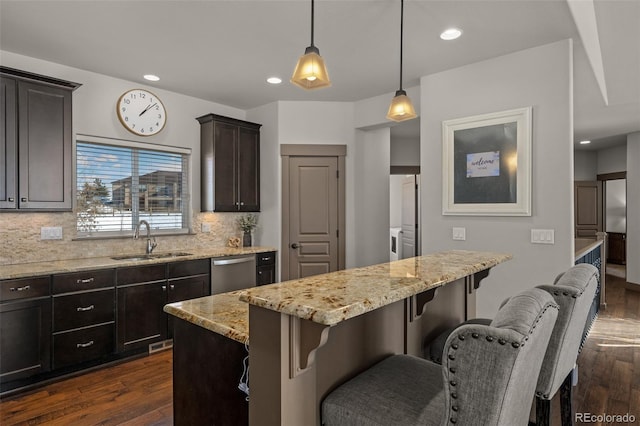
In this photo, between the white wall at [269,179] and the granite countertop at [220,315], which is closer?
the granite countertop at [220,315]

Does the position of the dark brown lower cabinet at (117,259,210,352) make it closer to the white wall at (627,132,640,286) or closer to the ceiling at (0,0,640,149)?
the ceiling at (0,0,640,149)

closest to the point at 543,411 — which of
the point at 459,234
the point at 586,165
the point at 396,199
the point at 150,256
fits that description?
the point at 459,234

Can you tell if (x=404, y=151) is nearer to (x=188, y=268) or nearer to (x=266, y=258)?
(x=266, y=258)

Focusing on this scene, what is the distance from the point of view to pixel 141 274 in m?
3.48

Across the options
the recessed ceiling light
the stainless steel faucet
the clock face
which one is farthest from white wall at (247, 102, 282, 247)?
the recessed ceiling light

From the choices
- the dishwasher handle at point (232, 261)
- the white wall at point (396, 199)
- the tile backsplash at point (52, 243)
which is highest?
the white wall at point (396, 199)

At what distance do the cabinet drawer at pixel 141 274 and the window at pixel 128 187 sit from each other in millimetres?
713

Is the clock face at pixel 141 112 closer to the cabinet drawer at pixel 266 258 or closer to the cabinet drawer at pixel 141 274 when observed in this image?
the cabinet drawer at pixel 141 274

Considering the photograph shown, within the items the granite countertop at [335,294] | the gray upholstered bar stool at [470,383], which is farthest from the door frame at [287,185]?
the gray upholstered bar stool at [470,383]

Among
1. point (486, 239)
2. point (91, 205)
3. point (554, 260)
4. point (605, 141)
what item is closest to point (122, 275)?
point (91, 205)

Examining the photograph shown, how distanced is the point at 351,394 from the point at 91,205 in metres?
3.52

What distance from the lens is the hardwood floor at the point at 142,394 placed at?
8.15 feet

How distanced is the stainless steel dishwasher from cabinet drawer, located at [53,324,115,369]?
107 cm

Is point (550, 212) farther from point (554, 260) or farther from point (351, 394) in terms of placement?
point (351, 394)
